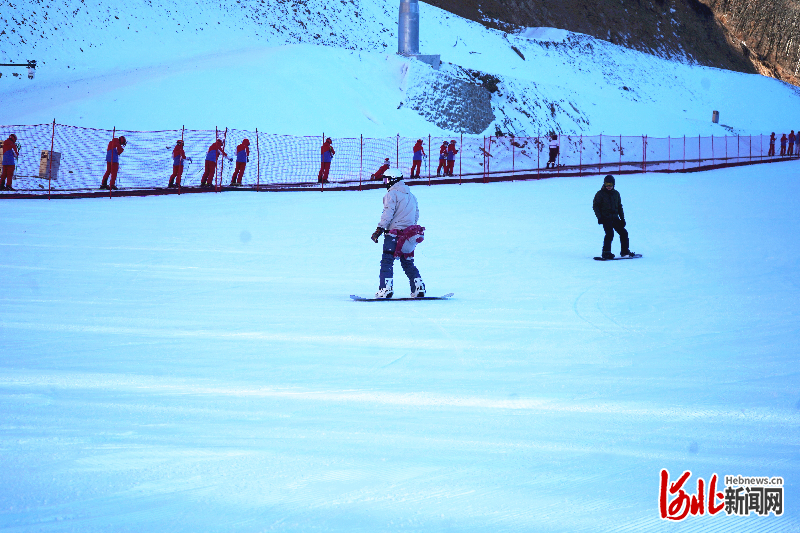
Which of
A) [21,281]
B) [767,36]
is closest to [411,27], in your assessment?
[21,281]

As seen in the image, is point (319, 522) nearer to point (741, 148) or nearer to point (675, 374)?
point (675, 374)

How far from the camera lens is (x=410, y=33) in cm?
4934

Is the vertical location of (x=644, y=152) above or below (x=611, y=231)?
above

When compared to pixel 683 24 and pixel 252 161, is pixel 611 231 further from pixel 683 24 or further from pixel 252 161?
pixel 683 24

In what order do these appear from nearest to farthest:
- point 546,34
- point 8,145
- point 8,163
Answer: point 8,145 → point 8,163 → point 546,34

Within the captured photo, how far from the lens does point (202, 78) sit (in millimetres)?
39969

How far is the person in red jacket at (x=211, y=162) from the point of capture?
26.0 meters

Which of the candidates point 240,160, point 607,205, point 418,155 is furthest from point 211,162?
point 607,205

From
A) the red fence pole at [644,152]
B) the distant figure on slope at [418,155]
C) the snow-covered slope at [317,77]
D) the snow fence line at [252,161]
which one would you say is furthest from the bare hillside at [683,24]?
the distant figure on slope at [418,155]

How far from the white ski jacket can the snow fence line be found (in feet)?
51.9

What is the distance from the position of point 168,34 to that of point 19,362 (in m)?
48.7

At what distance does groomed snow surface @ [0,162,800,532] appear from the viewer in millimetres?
4012

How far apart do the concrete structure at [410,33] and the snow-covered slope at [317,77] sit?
1272 millimetres

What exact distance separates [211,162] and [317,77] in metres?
18.0
